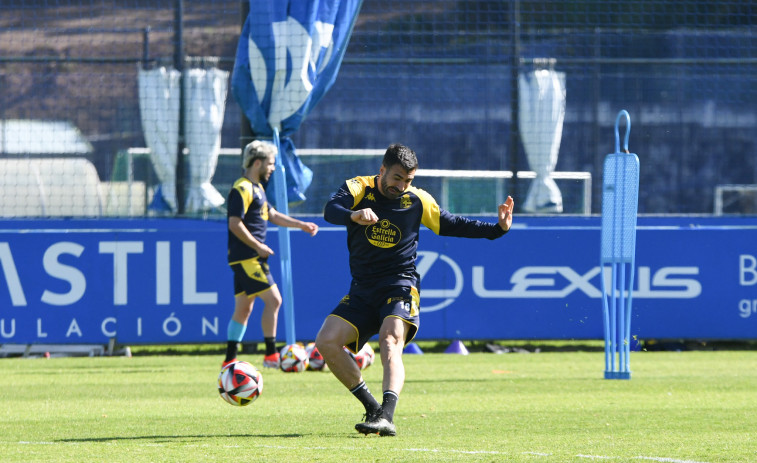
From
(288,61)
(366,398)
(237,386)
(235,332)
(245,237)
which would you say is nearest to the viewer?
(366,398)

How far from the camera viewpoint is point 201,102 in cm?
1400

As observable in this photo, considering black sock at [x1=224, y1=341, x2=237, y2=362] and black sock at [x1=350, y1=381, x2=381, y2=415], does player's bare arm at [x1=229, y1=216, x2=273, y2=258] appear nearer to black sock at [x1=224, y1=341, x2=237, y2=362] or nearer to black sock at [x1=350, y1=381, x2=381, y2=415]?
black sock at [x1=224, y1=341, x2=237, y2=362]

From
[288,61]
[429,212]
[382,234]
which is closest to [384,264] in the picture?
[382,234]

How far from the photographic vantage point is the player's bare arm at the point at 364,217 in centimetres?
625

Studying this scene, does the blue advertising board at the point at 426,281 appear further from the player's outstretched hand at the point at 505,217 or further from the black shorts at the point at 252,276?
the player's outstretched hand at the point at 505,217

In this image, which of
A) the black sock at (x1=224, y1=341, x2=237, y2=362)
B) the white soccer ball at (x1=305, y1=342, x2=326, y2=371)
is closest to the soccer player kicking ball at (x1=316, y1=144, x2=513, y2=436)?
the black sock at (x1=224, y1=341, x2=237, y2=362)

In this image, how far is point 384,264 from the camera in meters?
6.80

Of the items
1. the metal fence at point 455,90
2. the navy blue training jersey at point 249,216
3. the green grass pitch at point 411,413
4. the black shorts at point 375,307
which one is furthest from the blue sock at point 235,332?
the metal fence at point 455,90

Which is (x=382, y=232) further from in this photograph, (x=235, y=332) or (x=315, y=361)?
(x=315, y=361)

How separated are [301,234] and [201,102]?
2.16m

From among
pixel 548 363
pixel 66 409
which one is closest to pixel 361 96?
pixel 548 363

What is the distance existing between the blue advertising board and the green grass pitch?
68 centimetres

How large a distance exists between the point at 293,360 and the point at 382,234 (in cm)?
420

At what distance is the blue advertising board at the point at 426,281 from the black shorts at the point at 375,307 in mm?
6320
